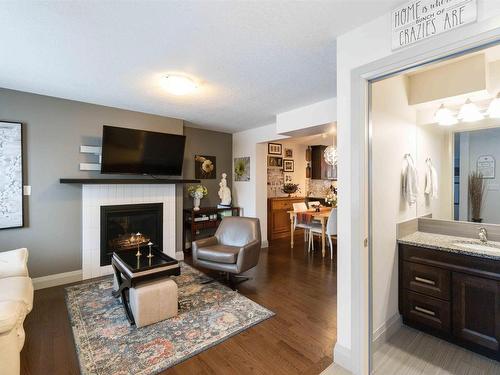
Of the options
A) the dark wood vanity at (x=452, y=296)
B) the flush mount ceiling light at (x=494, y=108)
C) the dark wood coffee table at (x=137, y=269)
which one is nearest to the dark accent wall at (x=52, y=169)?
the dark wood coffee table at (x=137, y=269)

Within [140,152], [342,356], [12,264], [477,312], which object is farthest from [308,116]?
[12,264]

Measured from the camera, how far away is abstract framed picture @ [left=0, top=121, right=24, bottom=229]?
9.09ft

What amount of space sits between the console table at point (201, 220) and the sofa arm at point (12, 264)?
2.31 m

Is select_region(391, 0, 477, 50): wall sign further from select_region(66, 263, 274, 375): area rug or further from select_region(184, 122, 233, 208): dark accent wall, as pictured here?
select_region(184, 122, 233, 208): dark accent wall

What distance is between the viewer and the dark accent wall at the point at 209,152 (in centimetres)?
463

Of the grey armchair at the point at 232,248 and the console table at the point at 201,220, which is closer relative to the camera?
the grey armchair at the point at 232,248

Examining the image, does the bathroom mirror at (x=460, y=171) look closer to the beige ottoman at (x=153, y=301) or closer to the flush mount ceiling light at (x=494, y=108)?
the flush mount ceiling light at (x=494, y=108)

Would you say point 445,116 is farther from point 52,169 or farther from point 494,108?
point 52,169

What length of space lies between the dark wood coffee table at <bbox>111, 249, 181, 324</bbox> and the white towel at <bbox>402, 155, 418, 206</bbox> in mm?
2282

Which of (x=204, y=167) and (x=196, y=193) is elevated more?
(x=204, y=167)

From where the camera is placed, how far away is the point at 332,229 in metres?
3.99

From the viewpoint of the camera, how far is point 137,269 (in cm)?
222

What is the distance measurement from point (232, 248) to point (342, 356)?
5.83 feet

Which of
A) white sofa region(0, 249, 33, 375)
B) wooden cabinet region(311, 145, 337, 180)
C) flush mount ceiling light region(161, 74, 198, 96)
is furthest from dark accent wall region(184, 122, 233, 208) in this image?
white sofa region(0, 249, 33, 375)
